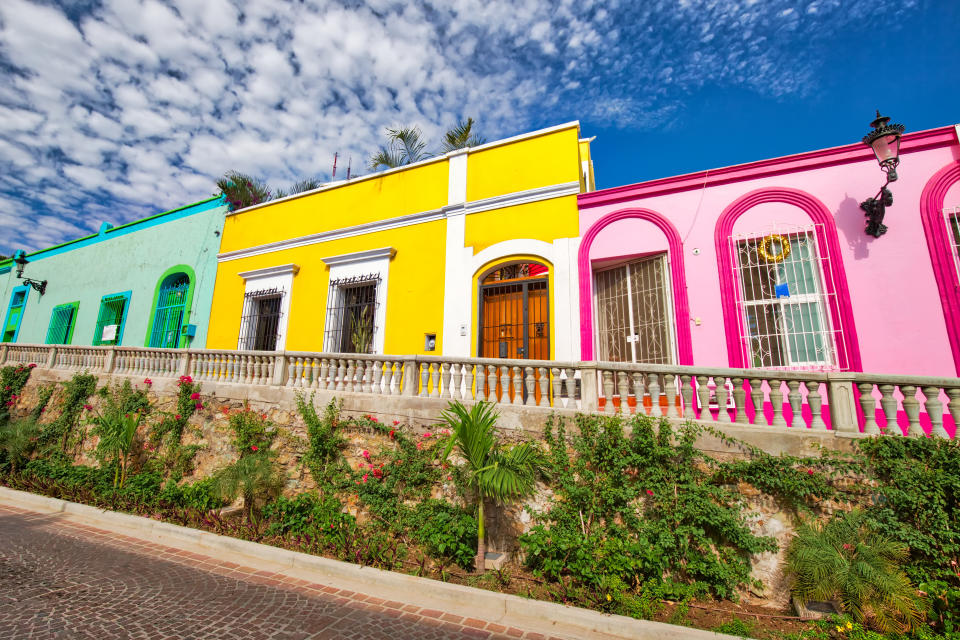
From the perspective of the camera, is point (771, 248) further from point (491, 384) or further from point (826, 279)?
point (491, 384)

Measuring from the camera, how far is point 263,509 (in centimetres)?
590

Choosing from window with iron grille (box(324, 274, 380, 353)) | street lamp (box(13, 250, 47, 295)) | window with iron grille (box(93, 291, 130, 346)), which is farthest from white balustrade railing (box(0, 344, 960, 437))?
street lamp (box(13, 250, 47, 295))

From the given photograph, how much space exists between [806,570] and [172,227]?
53.3ft

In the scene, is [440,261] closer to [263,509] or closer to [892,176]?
[263,509]

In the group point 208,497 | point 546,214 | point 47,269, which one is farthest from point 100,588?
point 47,269

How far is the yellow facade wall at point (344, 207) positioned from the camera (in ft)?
30.2

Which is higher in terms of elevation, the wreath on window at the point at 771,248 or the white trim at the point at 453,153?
the white trim at the point at 453,153

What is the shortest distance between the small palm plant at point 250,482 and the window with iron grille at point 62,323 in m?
12.9

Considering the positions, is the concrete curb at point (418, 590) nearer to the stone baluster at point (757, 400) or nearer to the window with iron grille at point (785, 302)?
the stone baluster at point (757, 400)

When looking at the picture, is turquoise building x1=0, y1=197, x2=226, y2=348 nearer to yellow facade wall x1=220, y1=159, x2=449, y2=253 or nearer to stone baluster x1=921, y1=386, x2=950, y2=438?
yellow facade wall x1=220, y1=159, x2=449, y2=253

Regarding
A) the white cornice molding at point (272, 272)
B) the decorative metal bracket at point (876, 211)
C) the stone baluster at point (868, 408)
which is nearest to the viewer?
the stone baluster at point (868, 408)

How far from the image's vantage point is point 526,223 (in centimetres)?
795

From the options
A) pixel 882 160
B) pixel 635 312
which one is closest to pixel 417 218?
pixel 635 312

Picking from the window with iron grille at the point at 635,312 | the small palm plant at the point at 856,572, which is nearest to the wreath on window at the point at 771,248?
the window with iron grille at the point at 635,312
